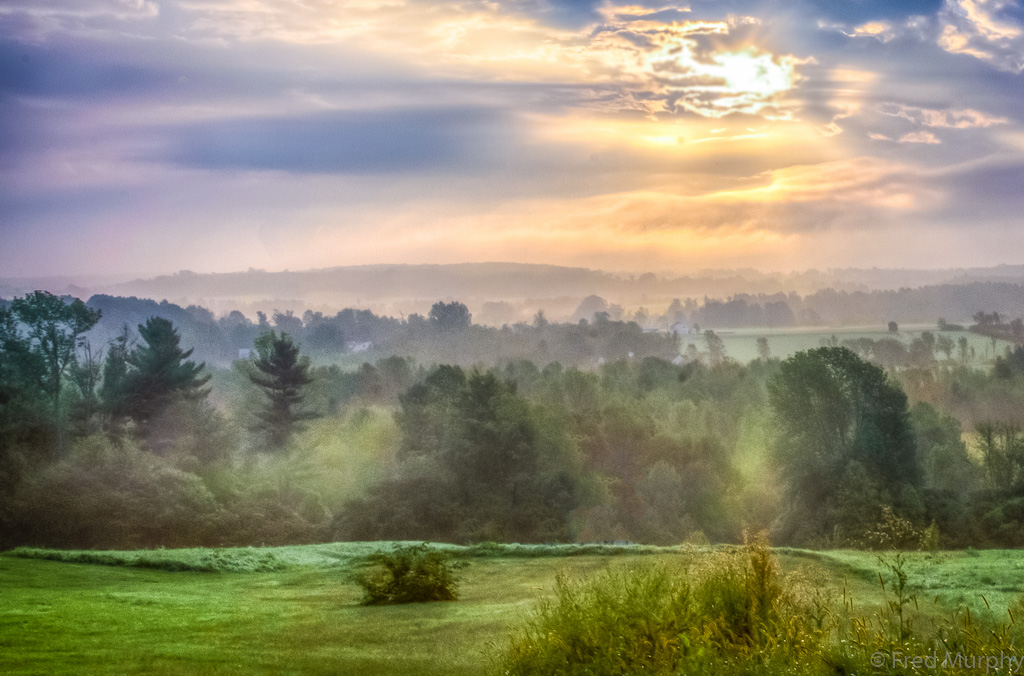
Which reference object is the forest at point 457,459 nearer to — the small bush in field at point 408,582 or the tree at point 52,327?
the tree at point 52,327

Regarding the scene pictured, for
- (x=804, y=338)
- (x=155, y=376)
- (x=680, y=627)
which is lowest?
(x=680, y=627)

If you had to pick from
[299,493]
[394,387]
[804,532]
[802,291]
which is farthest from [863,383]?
[802,291]

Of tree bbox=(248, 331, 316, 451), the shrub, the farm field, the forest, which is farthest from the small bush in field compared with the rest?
the farm field

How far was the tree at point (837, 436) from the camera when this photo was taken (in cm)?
4222

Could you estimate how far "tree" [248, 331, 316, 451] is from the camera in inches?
2206

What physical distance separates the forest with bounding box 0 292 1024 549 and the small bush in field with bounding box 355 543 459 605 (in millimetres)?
23062

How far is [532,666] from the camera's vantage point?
32.4 ft

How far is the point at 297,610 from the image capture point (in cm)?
A: 1622

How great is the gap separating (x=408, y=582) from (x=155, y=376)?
3944cm

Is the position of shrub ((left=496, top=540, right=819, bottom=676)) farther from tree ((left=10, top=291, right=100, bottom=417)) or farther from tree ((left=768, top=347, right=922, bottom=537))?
tree ((left=10, top=291, right=100, bottom=417))

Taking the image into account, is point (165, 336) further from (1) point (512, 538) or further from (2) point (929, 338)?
(2) point (929, 338)

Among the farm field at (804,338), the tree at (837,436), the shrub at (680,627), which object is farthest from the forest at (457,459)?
the farm field at (804,338)

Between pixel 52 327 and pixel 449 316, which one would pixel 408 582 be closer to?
pixel 52 327

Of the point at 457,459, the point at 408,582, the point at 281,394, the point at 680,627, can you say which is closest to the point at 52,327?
the point at 281,394
